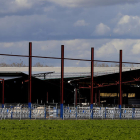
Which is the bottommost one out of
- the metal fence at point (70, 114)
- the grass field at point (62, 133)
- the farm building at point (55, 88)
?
the grass field at point (62, 133)

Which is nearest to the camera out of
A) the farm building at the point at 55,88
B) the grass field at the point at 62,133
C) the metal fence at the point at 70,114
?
the grass field at the point at 62,133

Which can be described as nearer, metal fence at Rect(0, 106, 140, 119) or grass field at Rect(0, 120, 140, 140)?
grass field at Rect(0, 120, 140, 140)

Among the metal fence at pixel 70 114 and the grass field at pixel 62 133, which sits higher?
the metal fence at pixel 70 114

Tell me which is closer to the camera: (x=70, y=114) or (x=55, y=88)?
(x=70, y=114)

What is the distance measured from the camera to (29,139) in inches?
853

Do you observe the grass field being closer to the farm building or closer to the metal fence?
the metal fence

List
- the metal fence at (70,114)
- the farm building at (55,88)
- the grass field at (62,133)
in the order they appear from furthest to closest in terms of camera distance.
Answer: the farm building at (55,88)
the metal fence at (70,114)
the grass field at (62,133)

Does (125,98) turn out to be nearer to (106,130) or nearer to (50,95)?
(50,95)

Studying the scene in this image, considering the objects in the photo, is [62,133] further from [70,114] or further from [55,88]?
[55,88]

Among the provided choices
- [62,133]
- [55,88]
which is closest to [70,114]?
[62,133]

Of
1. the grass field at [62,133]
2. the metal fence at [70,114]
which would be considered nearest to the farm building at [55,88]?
the metal fence at [70,114]

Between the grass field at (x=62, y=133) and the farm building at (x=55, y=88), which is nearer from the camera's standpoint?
the grass field at (x=62, y=133)

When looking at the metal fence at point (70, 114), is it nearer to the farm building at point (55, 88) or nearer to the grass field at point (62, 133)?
the grass field at point (62, 133)

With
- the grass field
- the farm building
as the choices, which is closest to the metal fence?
the grass field
